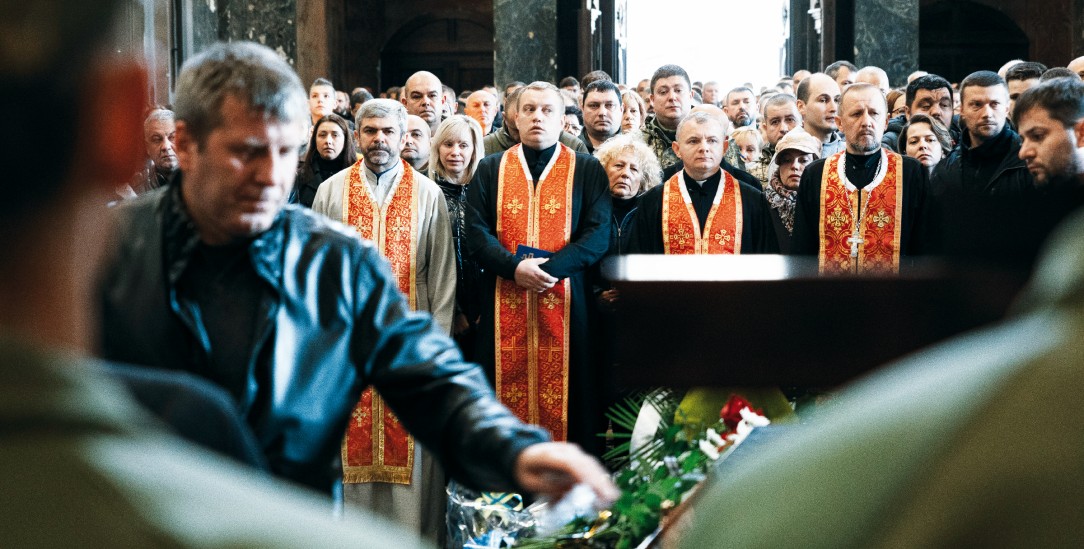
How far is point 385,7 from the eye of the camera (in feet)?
79.0

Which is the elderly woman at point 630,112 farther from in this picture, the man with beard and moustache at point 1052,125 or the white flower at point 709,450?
the white flower at point 709,450

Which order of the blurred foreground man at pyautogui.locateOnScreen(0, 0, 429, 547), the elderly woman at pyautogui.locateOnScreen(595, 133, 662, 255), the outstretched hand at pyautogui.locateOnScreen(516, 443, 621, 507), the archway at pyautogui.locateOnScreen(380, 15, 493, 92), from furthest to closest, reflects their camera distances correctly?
1. the archway at pyautogui.locateOnScreen(380, 15, 493, 92)
2. the elderly woman at pyautogui.locateOnScreen(595, 133, 662, 255)
3. the outstretched hand at pyautogui.locateOnScreen(516, 443, 621, 507)
4. the blurred foreground man at pyautogui.locateOnScreen(0, 0, 429, 547)

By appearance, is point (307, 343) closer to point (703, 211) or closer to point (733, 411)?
point (733, 411)

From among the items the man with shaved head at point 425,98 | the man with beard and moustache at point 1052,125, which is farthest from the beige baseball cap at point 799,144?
the man with shaved head at point 425,98

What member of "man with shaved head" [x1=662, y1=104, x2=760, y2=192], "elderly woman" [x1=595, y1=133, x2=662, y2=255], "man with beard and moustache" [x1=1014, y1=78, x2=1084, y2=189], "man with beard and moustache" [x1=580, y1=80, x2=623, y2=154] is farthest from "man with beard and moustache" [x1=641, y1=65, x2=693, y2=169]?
"man with beard and moustache" [x1=1014, y1=78, x2=1084, y2=189]

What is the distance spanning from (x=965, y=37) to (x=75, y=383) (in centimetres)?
2375

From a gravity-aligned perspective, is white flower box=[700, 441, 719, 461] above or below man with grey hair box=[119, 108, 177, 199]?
below

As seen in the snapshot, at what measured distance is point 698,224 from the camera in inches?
264

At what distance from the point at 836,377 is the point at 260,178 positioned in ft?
4.24

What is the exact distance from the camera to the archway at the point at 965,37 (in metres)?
22.8

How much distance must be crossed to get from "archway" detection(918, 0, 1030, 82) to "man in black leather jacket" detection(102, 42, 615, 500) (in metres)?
21.9

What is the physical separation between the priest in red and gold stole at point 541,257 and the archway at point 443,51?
57.1 ft

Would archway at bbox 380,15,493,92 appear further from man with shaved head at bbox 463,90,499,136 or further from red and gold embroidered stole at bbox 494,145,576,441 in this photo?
red and gold embroidered stole at bbox 494,145,576,441

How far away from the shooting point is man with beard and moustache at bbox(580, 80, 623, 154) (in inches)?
331
